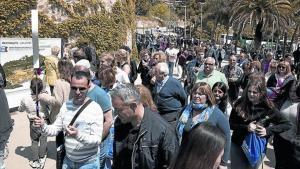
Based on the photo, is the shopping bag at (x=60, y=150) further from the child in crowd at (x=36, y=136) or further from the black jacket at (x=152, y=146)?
the child in crowd at (x=36, y=136)

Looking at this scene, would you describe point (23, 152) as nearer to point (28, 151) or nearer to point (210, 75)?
point (28, 151)

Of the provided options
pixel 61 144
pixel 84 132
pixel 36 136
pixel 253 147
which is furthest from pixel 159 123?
pixel 36 136

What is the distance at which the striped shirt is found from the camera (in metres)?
4.25

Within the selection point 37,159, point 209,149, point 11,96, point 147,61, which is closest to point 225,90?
point 37,159

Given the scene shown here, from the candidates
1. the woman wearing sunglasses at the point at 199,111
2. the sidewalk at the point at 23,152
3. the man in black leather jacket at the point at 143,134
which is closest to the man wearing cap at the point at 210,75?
the sidewalk at the point at 23,152

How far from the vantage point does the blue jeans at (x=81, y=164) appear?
4371 mm

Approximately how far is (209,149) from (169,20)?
8482cm

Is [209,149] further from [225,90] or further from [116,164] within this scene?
[225,90]

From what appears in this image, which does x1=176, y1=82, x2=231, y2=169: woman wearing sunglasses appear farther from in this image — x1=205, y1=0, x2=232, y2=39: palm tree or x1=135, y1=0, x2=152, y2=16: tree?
x1=135, y1=0, x2=152, y2=16: tree

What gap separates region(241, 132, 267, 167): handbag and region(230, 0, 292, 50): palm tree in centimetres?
3043

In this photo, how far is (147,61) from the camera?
11352 mm

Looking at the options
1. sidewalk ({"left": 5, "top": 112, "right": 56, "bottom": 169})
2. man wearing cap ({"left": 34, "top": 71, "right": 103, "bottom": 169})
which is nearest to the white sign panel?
sidewalk ({"left": 5, "top": 112, "right": 56, "bottom": 169})

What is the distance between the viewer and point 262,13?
3428cm

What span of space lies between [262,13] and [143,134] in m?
32.4
